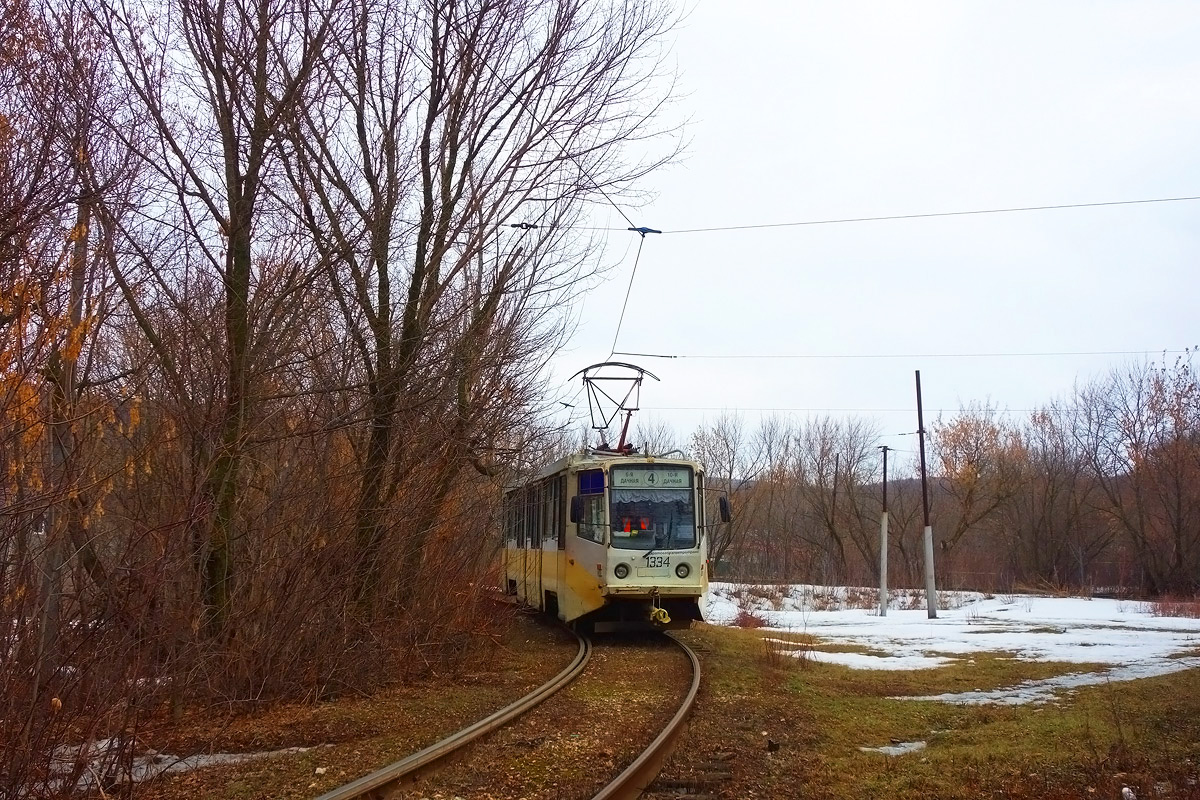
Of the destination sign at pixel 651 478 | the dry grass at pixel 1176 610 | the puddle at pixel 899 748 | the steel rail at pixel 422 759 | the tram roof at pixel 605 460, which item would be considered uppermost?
the tram roof at pixel 605 460

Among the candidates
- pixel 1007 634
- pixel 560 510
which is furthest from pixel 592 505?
pixel 1007 634

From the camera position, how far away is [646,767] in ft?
23.1

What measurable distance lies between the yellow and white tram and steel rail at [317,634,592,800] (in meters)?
4.76

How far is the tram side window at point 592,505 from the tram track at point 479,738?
18.3 ft

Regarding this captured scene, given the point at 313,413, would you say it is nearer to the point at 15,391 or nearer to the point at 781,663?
the point at 15,391

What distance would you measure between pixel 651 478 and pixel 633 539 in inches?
39.4

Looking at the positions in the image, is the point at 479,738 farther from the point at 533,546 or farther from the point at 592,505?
the point at 533,546

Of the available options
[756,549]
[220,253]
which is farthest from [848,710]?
[756,549]

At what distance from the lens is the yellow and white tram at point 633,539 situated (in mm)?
15055

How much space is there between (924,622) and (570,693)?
622 inches

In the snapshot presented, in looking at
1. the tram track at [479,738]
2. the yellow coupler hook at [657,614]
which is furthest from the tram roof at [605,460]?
the tram track at [479,738]

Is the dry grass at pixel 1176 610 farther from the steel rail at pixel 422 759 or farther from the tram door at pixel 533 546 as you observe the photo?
the steel rail at pixel 422 759

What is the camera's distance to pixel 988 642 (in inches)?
698

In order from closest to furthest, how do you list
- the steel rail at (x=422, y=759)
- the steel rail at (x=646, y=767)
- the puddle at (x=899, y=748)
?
the steel rail at (x=422, y=759), the steel rail at (x=646, y=767), the puddle at (x=899, y=748)
